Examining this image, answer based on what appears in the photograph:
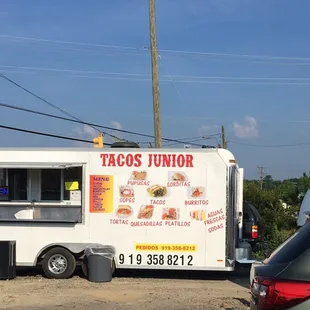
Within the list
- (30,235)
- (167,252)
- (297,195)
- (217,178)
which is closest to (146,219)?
(167,252)

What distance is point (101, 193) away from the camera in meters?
11.7

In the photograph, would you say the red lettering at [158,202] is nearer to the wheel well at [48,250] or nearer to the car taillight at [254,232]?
the wheel well at [48,250]

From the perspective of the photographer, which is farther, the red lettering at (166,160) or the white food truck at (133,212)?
the red lettering at (166,160)

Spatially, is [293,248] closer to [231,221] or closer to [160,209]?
[231,221]

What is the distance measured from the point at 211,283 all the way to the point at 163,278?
3.83 ft

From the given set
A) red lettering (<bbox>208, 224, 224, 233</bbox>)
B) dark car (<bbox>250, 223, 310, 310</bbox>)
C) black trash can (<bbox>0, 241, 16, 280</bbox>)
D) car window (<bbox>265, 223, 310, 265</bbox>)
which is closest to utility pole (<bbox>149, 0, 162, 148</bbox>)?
red lettering (<bbox>208, 224, 224, 233</bbox>)

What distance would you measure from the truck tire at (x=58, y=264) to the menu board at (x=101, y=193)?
1.11 m

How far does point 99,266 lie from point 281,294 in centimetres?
786

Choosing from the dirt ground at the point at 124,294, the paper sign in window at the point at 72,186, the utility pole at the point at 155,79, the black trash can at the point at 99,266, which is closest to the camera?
the dirt ground at the point at 124,294

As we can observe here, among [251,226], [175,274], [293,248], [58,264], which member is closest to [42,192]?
[58,264]

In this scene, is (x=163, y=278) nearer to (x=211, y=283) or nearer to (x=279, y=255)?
(x=211, y=283)

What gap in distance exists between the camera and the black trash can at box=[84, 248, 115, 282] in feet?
36.3

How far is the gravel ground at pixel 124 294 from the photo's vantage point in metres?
9.00

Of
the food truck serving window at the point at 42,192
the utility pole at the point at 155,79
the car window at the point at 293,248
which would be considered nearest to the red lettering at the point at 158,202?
the food truck serving window at the point at 42,192
